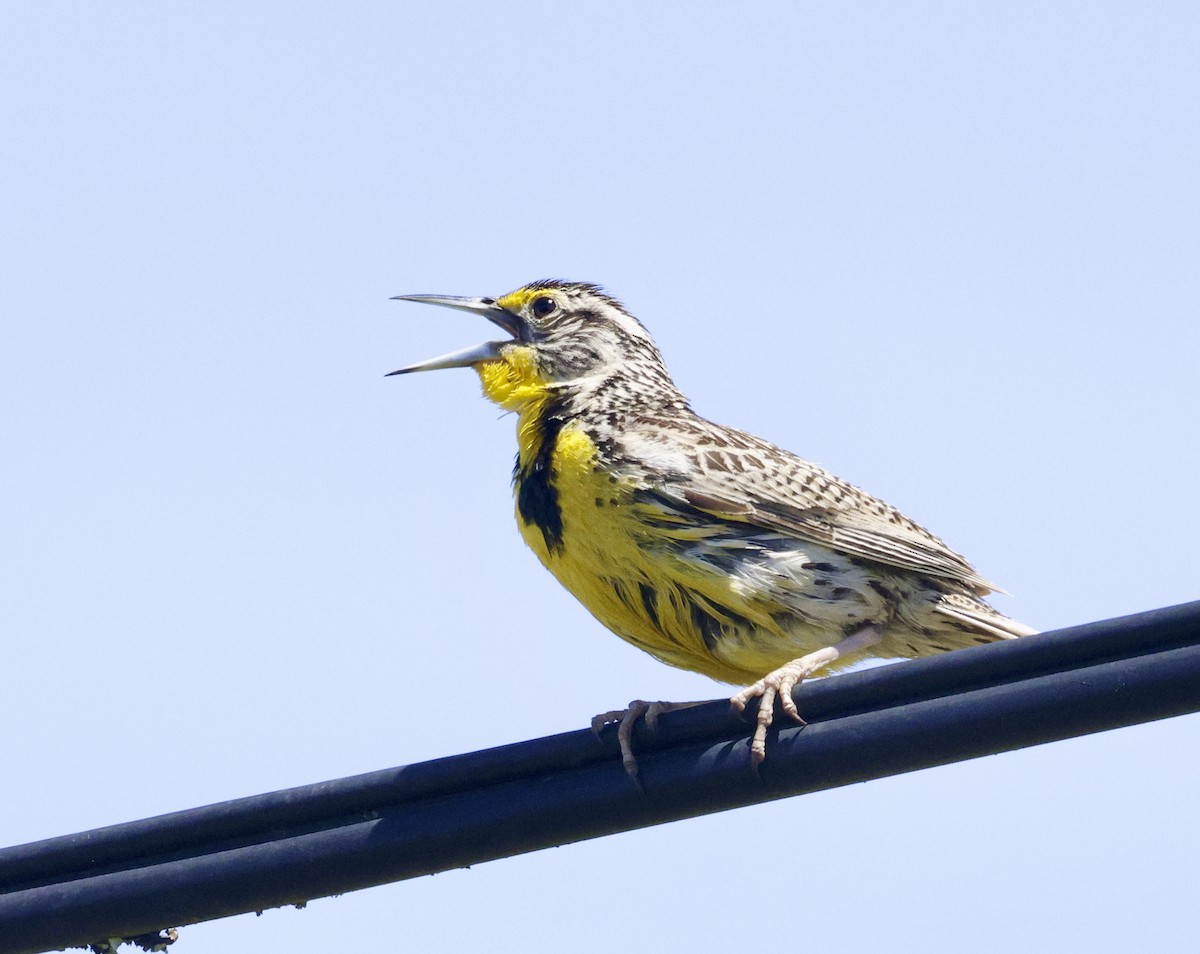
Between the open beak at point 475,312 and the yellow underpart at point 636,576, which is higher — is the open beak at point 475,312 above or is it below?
above

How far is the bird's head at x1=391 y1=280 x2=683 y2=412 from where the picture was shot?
7477 millimetres

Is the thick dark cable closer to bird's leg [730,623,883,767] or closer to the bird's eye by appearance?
bird's leg [730,623,883,767]

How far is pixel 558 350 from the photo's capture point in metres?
7.75

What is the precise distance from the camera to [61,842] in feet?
13.5

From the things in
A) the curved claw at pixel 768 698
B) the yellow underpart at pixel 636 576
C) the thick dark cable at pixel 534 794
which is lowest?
the thick dark cable at pixel 534 794

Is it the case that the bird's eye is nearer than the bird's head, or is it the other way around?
the bird's head

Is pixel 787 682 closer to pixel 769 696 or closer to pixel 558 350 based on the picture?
pixel 769 696

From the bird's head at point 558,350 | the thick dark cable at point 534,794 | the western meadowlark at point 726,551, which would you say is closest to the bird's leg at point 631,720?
the thick dark cable at point 534,794

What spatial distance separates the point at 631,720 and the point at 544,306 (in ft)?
10.4

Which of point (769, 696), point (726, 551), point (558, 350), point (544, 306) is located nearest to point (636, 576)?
point (726, 551)

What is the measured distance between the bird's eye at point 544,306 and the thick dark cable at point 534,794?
3.83m

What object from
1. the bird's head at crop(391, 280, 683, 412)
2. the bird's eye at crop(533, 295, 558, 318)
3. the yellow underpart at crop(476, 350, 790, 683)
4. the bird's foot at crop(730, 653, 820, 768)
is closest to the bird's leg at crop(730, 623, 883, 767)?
the bird's foot at crop(730, 653, 820, 768)

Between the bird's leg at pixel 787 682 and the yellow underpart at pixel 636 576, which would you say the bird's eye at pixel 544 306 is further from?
the bird's leg at pixel 787 682

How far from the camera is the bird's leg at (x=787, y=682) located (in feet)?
13.6
